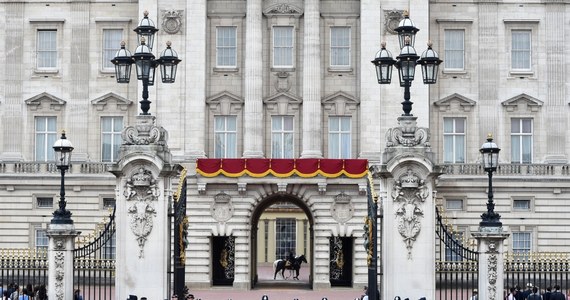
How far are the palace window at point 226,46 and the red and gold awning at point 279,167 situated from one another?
5.67 metres

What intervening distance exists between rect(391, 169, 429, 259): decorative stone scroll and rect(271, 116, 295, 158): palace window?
31.5 m

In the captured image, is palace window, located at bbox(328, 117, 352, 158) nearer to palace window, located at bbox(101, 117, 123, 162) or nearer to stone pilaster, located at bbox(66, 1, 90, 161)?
palace window, located at bbox(101, 117, 123, 162)

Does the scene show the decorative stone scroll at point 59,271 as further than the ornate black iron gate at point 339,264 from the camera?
No

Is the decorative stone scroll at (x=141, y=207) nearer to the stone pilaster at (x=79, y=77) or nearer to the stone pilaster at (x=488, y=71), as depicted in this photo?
the stone pilaster at (x=79, y=77)

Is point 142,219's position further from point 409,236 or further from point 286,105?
point 286,105

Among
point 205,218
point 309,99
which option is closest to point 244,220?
point 205,218

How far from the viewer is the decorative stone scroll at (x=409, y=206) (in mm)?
39000

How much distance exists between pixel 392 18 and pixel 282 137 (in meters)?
8.09

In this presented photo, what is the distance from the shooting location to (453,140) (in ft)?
235

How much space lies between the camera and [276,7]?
70125mm

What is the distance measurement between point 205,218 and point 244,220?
1.90 meters

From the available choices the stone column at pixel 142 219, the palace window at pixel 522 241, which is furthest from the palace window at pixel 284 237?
the stone column at pixel 142 219

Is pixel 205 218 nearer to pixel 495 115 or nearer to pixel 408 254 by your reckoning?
pixel 495 115

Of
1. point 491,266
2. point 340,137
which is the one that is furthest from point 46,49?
point 491,266
